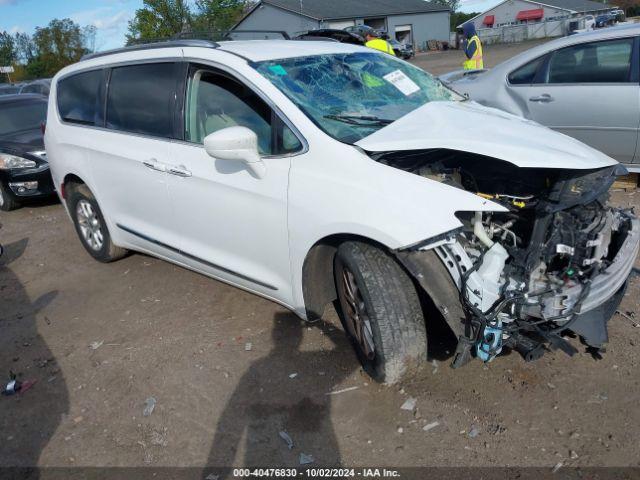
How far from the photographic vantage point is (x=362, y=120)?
334 cm

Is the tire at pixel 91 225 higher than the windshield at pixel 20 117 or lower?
lower

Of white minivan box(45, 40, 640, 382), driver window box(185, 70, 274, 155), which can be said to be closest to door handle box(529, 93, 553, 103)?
white minivan box(45, 40, 640, 382)

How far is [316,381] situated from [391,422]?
57cm

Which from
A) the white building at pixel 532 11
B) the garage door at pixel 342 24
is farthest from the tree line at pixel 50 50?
the white building at pixel 532 11

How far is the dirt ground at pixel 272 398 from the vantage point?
2.78m

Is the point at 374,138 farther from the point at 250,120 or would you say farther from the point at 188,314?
the point at 188,314

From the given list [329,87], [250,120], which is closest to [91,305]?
[250,120]

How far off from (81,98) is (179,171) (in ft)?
5.97

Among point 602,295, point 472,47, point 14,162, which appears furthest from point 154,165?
point 472,47

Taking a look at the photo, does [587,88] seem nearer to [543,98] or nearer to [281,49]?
[543,98]

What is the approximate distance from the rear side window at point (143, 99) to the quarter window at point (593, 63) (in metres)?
4.24

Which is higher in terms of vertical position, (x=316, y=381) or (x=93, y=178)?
(x=93, y=178)

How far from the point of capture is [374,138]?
3016 millimetres

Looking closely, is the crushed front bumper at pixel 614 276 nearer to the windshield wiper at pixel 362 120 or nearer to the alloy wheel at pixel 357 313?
the alloy wheel at pixel 357 313
